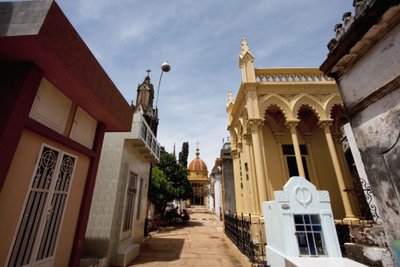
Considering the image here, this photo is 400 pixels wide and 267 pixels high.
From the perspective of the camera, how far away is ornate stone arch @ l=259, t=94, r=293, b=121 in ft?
29.2

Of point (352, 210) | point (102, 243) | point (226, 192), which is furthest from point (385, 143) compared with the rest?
point (226, 192)

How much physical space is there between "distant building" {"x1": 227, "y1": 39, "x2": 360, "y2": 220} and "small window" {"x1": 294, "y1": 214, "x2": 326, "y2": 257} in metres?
3.51

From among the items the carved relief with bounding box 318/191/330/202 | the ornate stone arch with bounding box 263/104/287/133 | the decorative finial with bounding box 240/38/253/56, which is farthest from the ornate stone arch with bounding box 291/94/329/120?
the carved relief with bounding box 318/191/330/202

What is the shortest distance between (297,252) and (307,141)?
8.06 m

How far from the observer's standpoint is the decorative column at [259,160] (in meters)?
7.55

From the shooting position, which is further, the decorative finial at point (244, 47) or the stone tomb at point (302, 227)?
the decorative finial at point (244, 47)

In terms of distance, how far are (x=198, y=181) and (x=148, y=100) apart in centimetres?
3086

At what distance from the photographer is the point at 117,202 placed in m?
6.52

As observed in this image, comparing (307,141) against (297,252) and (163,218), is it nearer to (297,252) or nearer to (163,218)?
(297,252)

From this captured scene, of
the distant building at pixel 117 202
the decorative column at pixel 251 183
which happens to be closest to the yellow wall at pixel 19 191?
the distant building at pixel 117 202

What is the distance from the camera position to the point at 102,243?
19.4ft

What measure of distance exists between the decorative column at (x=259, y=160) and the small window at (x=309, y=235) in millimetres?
3382

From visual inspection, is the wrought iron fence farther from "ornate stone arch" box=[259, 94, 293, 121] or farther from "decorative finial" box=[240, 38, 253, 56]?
"decorative finial" box=[240, 38, 253, 56]

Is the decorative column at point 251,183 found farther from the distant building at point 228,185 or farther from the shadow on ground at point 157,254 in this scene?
the distant building at point 228,185
